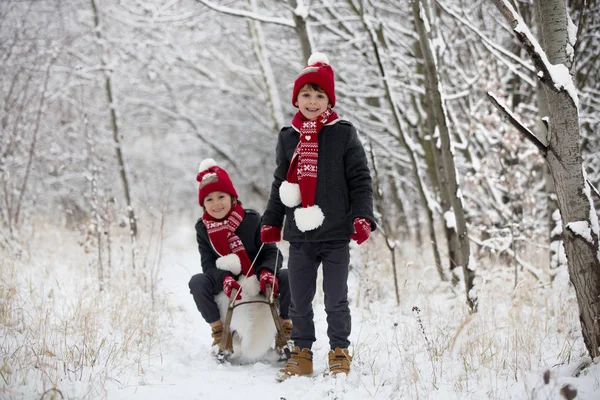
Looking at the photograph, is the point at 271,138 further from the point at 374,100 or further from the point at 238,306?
the point at 238,306

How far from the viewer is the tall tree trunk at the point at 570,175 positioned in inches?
81.7

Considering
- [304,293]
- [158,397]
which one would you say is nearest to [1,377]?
[158,397]

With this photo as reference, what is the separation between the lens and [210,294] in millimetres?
2982

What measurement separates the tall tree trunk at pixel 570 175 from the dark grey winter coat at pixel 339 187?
2.92 ft

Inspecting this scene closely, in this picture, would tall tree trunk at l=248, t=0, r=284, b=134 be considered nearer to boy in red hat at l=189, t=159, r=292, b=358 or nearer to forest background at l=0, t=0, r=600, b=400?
forest background at l=0, t=0, r=600, b=400

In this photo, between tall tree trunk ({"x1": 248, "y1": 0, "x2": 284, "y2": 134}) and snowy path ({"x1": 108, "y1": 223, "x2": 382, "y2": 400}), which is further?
tall tree trunk ({"x1": 248, "y1": 0, "x2": 284, "y2": 134})

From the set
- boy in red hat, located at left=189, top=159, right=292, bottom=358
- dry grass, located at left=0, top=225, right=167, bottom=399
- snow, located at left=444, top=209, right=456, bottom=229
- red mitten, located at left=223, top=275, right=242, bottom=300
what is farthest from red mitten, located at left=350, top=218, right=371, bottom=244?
snow, located at left=444, top=209, right=456, bottom=229

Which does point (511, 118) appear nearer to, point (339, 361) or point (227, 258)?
point (339, 361)

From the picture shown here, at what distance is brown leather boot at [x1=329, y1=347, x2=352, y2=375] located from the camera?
2.43 meters

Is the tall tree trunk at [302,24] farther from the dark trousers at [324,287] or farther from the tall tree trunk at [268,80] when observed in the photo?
the dark trousers at [324,287]

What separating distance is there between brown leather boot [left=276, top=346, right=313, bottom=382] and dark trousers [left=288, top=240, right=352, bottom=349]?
53 millimetres

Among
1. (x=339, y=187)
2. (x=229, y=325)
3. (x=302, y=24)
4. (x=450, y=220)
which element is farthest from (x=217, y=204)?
(x=302, y=24)

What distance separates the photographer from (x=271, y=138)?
11.5m

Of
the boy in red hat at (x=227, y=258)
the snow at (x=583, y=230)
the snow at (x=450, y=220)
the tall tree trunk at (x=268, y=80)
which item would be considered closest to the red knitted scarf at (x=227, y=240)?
the boy in red hat at (x=227, y=258)
